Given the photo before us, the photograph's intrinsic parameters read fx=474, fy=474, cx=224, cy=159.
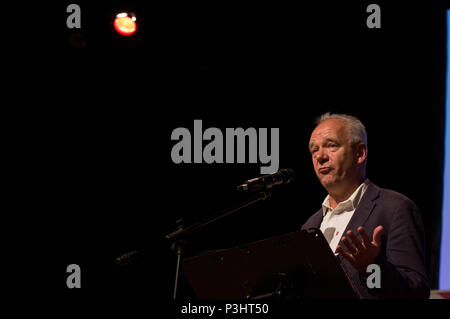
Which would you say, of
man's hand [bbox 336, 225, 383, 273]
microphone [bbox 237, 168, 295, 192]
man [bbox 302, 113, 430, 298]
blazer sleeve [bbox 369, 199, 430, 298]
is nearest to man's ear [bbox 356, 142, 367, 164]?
man [bbox 302, 113, 430, 298]

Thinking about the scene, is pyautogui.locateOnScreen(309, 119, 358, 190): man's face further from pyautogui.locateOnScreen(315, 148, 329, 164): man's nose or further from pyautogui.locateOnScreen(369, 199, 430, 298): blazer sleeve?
pyautogui.locateOnScreen(369, 199, 430, 298): blazer sleeve

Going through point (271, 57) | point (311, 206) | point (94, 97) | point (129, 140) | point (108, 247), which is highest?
point (271, 57)

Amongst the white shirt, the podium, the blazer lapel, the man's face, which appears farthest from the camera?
the man's face

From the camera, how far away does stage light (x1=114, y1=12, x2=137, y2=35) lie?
4.12 metres

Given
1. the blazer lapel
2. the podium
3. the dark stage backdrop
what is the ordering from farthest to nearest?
the dark stage backdrop < the blazer lapel < the podium

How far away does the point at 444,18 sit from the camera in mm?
3809

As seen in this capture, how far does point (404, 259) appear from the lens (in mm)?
2254

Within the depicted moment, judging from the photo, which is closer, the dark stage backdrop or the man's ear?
the man's ear

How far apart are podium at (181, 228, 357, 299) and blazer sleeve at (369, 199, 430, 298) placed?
18 centimetres

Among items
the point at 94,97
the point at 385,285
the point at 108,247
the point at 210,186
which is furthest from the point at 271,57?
the point at 385,285

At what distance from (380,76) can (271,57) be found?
104 cm

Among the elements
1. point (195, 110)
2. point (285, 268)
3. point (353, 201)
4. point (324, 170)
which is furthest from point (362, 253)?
point (195, 110)
